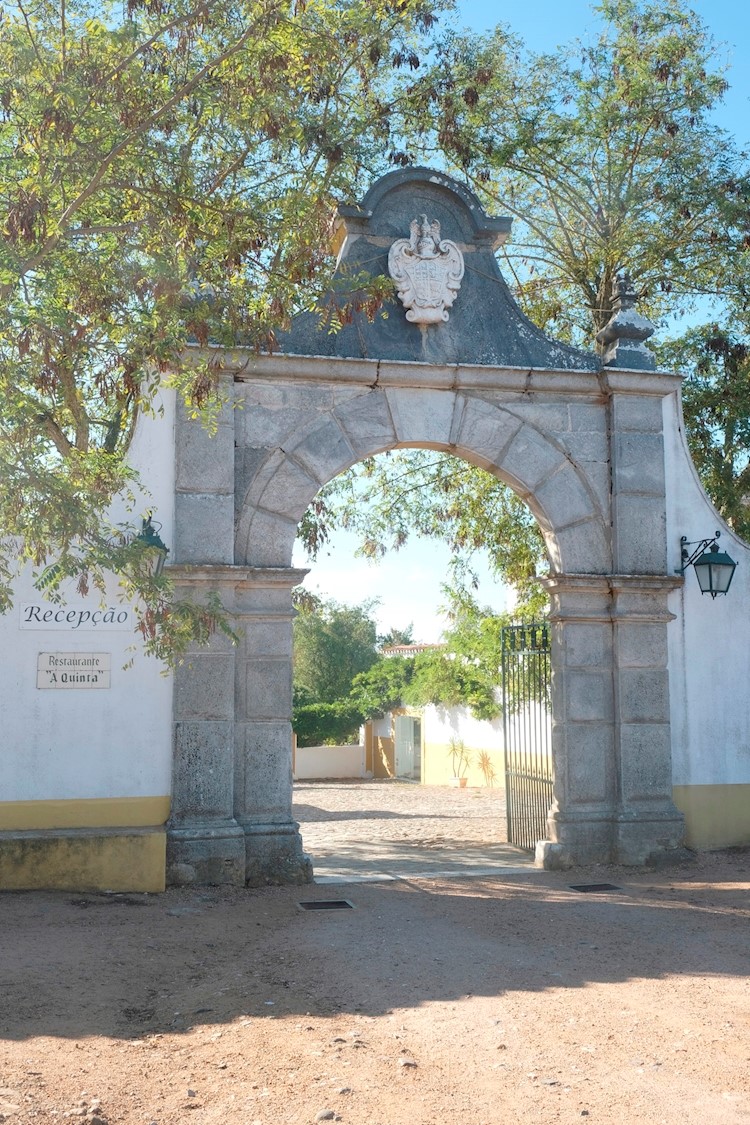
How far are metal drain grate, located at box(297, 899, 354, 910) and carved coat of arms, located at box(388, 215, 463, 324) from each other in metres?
4.58

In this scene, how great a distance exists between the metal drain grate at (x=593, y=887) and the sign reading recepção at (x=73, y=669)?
150 inches

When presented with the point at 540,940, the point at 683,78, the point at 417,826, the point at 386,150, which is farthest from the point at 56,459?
the point at 683,78

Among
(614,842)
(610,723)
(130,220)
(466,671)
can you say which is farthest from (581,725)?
(466,671)

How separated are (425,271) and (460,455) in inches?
60.8

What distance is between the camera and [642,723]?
8797 millimetres

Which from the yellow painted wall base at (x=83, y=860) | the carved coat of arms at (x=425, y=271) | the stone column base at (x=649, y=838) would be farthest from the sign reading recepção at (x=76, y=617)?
the stone column base at (x=649, y=838)

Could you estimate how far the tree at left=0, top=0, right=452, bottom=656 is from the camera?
204 inches

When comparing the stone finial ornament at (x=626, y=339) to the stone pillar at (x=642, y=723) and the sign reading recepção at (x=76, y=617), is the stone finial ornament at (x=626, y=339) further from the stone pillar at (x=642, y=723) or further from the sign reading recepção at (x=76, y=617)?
the sign reading recepção at (x=76, y=617)

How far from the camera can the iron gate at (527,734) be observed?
9461 mm

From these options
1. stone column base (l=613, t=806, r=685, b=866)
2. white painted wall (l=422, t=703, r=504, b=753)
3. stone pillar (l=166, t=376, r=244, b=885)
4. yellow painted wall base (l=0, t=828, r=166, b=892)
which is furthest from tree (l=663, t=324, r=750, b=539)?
white painted wall (l=422, t=703, r=504, b=753)

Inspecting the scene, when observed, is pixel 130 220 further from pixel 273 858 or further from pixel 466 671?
pixel 466 671

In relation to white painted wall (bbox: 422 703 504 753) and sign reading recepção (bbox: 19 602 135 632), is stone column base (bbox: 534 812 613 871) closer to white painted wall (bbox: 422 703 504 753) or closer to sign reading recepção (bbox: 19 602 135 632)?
sign reading recepção (bbox: 19 602 135 632)

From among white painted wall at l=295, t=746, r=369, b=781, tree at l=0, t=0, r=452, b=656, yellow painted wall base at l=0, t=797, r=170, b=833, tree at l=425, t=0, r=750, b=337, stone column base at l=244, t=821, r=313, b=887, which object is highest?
tree at l=425, t=0, r=750, b=337

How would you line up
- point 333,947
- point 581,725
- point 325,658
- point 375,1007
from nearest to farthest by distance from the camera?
point 375,1007 < point 333,947 < point 581,725 < point 325,658
